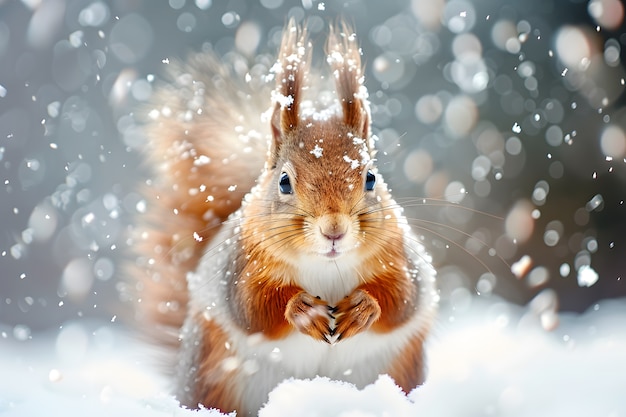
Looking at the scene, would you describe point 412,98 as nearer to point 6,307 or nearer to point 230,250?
point 230,250

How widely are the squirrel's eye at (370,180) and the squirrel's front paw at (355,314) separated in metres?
0.15

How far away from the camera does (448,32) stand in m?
1.34

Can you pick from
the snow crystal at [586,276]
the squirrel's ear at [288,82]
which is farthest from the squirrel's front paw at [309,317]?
the snow crystal at [586,276]

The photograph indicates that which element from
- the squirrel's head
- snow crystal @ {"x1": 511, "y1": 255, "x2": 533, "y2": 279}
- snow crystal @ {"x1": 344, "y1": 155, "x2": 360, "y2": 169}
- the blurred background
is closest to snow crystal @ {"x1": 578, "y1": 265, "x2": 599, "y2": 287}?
the blurred background

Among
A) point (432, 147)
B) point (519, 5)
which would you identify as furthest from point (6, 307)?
point (519, 5)

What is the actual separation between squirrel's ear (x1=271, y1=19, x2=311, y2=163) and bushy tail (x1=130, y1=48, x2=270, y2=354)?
0.49ft

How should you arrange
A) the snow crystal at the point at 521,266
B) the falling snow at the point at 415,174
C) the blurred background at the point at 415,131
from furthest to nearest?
the snow crystal at the point at 521,266 < the blurred background at the point at 415,131 < the falling snow at the point at 415,174

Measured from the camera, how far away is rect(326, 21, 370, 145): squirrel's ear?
92 cm

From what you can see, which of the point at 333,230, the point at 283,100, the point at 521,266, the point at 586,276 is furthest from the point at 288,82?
the point at 586,276

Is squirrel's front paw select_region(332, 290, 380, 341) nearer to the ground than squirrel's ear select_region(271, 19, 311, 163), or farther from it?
nearer to the ground

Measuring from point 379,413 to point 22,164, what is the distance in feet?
3.09

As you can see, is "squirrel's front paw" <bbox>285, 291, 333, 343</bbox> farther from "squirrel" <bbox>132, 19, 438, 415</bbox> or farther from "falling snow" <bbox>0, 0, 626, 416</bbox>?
"falling snow" <bbox>0, 0, 626, 416</bbox>

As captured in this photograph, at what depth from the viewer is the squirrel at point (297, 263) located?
2.77 feet

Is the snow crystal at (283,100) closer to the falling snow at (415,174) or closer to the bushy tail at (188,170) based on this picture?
the falling snow at (415,174)
